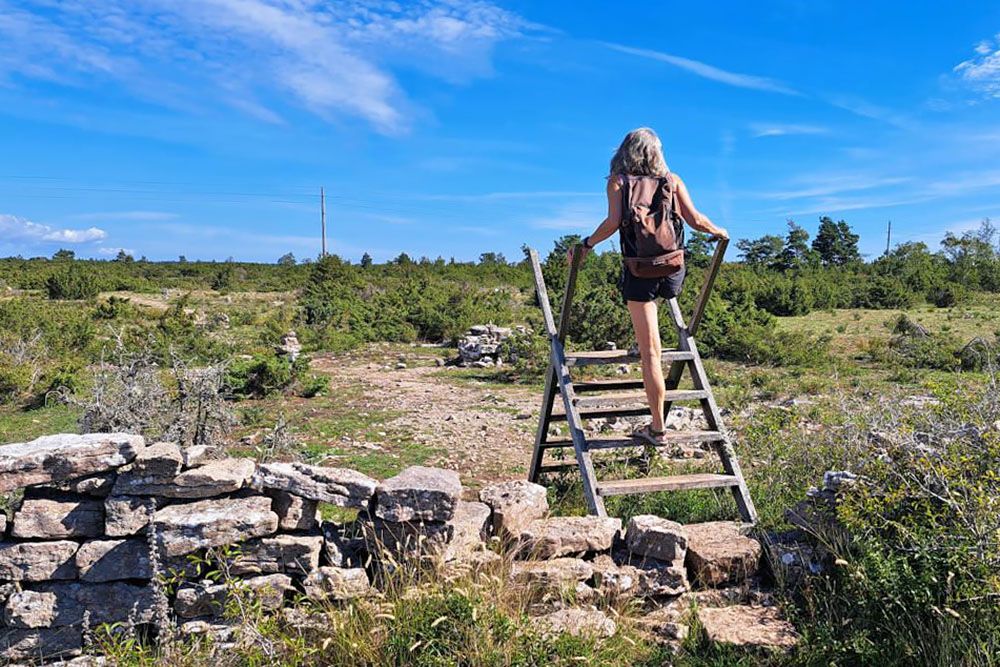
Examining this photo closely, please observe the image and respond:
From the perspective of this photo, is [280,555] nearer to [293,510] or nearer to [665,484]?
[293,510]

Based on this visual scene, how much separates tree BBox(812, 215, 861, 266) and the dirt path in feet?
133

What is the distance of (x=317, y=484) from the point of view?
3.87 m

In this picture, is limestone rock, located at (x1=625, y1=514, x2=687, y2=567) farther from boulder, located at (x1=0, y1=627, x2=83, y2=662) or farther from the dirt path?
boulder, located at (x1=0, y1=627, x2=83, y2=662)

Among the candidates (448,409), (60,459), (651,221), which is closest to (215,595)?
(60,459)

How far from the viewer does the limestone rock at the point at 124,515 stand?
3715 mm

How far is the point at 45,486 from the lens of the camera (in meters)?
3.83

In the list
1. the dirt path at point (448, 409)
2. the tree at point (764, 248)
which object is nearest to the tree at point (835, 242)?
the tree at point (764, 248)

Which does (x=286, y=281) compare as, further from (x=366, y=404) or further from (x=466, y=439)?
(x=466, y=439)

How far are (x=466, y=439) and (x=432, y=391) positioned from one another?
3553 mm

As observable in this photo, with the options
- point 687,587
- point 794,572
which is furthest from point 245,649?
point 794,572

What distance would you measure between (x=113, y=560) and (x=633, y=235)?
145 inches

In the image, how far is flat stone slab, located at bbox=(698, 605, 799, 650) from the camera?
352 cm

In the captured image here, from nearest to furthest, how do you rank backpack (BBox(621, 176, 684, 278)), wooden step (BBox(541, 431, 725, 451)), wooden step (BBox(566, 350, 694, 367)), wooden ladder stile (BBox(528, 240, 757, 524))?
backpack (BBox(621, 176, 684, 278))
wooden ladder stile (BBox(528, 240, 757, 524))
wooden step (BBox(541, 431, 725, 451))
wooden step (BBox(566, 350, 694, 367))

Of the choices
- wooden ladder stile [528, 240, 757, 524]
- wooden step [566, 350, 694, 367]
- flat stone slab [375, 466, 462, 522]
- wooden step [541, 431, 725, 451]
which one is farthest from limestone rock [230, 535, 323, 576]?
wooden step [566, 350, 694, 367]
